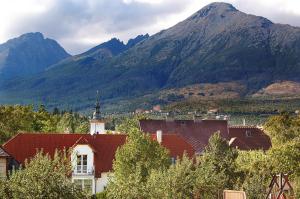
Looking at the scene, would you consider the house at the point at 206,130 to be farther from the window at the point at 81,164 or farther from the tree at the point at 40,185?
the tree at the point at 40,185

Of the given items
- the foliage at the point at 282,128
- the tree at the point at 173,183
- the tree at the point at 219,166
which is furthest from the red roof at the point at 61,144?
the foliage at the point at 282,128

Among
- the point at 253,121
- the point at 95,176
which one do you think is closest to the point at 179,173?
the point at 95,176

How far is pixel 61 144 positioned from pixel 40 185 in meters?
35.1

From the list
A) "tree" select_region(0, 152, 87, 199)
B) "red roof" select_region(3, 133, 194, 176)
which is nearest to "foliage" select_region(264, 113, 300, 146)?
"red roof" select_region(3, 133, 194, 176)

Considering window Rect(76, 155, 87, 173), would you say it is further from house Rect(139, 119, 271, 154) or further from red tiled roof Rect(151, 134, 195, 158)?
house Rect(139, 119, 271, 154)

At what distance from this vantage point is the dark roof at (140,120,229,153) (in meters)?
97.2

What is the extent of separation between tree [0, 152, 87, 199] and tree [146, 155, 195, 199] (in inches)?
340

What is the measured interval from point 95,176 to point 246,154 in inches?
580

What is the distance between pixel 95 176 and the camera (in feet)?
193

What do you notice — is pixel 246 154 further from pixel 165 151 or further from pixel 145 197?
pixel 145 197

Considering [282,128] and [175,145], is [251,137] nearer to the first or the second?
[282,128]

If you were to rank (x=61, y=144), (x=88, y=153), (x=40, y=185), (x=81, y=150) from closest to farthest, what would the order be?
(x=40, y=185) < (x=81, y=150) < (x=88, y=153) < (x=61, y=144)

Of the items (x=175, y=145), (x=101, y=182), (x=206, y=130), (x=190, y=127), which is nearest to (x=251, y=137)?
(x=206, y=130)

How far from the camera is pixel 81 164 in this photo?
59312 mm
